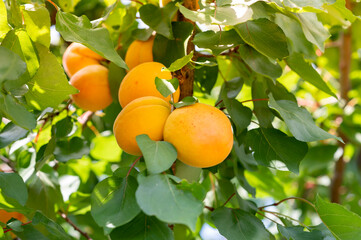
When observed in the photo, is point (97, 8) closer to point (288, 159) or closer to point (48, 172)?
point (48, 172)

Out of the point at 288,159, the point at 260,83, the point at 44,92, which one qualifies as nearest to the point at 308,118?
the point at 288,159

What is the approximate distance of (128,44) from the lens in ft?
4.00

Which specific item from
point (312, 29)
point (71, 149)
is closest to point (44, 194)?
point (71, 149)

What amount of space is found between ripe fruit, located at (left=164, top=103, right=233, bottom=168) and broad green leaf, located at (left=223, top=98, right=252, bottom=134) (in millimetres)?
145

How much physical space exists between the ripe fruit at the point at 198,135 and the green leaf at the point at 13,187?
32 cm

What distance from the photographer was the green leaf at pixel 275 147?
96 cm

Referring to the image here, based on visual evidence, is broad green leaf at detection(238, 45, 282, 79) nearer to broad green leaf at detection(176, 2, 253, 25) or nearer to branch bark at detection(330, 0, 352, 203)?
broad green leaf at detection(176, 2, 253, 25)

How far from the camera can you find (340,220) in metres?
0.95

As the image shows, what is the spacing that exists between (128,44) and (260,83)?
1.24ft

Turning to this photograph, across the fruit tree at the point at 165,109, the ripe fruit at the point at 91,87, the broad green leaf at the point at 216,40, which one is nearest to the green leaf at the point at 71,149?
the fruit tree at the point at 165,109

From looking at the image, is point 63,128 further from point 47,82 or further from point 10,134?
point 47,82

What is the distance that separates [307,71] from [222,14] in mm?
343

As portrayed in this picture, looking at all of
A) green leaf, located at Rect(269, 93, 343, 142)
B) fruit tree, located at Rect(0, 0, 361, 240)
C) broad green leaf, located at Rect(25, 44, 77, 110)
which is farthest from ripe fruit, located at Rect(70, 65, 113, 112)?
green leaf, located at Rect(269, 93, 343, 142)

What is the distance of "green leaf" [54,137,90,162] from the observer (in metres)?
1.19
